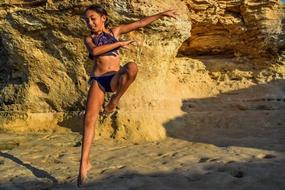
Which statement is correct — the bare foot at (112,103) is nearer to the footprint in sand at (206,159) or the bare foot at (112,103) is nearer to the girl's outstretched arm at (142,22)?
the girl's outstretched arm at (142,22)

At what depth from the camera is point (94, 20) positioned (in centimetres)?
420

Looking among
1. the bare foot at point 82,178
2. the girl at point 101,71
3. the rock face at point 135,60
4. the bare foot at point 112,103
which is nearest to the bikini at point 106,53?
the girl at point 101,71

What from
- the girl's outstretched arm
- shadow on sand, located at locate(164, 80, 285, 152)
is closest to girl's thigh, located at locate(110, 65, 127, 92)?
the girl's outstretched arm

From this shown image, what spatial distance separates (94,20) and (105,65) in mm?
473

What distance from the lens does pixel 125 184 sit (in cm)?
385

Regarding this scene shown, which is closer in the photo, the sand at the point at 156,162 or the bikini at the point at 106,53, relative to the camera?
the sand at the point at 156,162

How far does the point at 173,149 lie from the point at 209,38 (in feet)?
13.2

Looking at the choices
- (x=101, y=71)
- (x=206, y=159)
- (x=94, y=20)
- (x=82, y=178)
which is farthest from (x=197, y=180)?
A: (x=94, y=20)

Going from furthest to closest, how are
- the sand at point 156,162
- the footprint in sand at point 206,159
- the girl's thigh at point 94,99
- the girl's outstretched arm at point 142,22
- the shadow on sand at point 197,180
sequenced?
the footprint in sand at point 206,159 → the girl's outstretched arm at point 142,22 → the girl's thigh at point 94,99 → the sand at point 156,162 → the shadow on sand at point 197,180

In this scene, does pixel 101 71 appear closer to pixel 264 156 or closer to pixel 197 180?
pixel 197 180

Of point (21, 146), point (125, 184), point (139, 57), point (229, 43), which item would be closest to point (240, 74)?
point (229, 43)

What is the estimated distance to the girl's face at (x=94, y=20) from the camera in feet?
13.7

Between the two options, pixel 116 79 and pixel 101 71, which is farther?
pixel 101 71

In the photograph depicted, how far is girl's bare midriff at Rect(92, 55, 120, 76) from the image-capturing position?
4.21 metres
